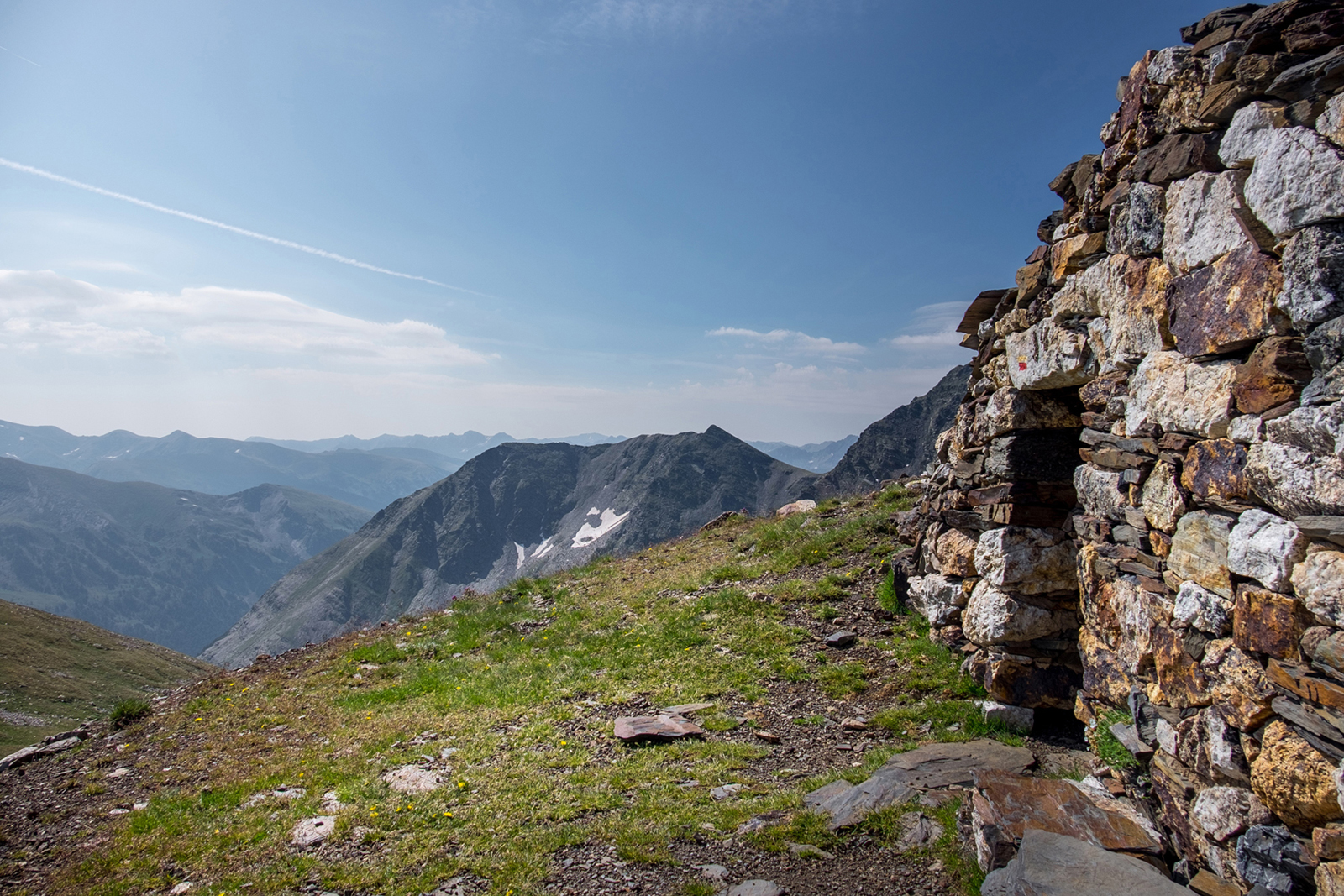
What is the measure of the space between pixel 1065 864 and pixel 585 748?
6639mm

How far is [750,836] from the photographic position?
23.1 ft

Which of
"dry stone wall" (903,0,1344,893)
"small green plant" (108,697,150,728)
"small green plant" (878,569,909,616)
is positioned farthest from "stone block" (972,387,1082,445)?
"small green plant" (108,697,150,728)

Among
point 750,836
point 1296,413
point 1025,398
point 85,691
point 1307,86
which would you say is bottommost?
point 85,691

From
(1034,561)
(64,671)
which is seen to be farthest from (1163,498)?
(64,671)

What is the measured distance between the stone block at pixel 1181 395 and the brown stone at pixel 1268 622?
1.49 meters

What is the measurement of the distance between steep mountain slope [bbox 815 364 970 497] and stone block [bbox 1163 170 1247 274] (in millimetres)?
123904

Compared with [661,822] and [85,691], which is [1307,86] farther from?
[85,691]

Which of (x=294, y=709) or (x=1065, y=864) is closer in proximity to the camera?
(x=1065, y=864)

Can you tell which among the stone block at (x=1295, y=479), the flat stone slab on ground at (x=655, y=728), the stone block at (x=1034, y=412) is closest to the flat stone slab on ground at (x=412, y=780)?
the flat stone slab on ground at (x=655, y=728)

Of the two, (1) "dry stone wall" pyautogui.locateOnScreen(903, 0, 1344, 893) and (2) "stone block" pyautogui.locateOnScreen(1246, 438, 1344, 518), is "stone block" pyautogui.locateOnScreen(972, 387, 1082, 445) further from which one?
(2) "stone block" pyautogui.locateOnScreen(1246, 438, 1344, 518)

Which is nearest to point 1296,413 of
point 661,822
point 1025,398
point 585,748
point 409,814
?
point 1025,398

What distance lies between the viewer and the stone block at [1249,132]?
5.29 metres

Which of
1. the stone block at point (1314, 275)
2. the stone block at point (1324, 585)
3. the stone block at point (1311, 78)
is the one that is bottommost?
the stone block at point (1324, 585)

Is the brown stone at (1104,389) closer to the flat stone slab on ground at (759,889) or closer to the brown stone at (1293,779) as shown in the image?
the brown stone at (1293,779)
